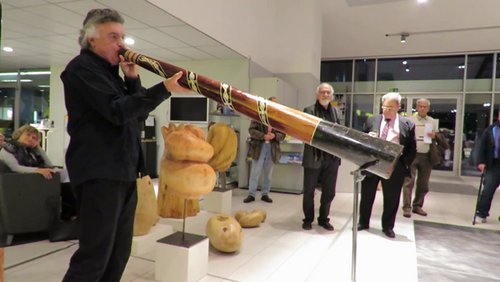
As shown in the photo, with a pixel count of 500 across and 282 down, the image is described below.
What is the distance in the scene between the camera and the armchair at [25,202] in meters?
2.53

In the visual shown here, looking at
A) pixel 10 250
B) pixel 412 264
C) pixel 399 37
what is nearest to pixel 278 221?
pixel 412 264

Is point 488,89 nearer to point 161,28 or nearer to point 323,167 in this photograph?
point 323,167

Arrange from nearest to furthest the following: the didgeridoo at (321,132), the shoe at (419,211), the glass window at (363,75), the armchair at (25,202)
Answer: the didgeridoo at (321,132) < the armchair at (25,202) < the shoe at (419,211) < the glass window at (363,75)

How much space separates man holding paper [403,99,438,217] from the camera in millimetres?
3928

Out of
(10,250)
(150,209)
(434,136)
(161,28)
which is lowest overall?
(10,250)

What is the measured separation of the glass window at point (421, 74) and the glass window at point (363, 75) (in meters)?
0.20

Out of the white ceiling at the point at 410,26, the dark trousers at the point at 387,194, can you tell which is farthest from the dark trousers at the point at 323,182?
the white ceiling at the point at 410,26

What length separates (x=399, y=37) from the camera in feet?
23.4

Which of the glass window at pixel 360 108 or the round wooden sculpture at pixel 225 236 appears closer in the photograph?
the round wooden sculpture at pixel 225 236

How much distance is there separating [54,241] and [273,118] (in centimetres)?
254

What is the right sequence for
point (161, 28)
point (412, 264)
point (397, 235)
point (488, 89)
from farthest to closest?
point (488, 89)
point (161, 28)
point (397, 235)
point (412, 264)

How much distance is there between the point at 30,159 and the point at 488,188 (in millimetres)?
4810

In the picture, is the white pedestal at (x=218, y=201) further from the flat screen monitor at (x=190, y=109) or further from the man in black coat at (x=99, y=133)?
the man in black coat at (x=99, y=133)

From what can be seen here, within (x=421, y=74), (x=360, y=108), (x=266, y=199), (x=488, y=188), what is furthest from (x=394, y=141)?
(x=421, y=74)
